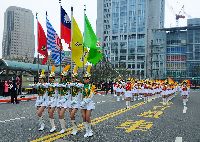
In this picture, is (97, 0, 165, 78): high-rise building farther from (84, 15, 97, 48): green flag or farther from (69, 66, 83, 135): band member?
(69, 66, 83, 135): band member

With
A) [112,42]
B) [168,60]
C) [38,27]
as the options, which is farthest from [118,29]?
[38,27]

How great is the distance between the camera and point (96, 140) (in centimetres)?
1034

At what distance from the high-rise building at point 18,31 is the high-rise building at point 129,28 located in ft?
130

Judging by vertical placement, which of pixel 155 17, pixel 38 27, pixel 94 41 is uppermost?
pixel 155 17

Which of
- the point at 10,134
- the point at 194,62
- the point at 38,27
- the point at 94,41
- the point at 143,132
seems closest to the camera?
the point at 10,134

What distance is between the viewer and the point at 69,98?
38.7 feet

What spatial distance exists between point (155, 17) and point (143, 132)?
5810 inches

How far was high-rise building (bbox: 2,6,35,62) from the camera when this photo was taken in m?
113

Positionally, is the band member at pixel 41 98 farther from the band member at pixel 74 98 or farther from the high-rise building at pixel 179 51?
the high-rise building at pixel 179 51

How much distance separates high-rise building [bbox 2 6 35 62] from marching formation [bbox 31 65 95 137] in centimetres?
10041

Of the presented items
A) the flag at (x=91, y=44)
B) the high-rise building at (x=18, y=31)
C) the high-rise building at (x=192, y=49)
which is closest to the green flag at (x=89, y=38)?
the flag at (x=91, y=44)

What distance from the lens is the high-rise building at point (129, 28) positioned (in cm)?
14938

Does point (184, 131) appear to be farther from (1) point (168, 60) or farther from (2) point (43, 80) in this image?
(1) point (168, 60)

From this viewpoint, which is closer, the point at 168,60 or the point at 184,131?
the point at 184,131
